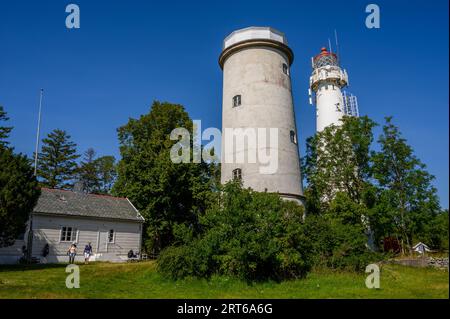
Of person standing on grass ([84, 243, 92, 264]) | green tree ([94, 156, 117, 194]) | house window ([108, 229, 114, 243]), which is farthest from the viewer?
green tree ([94, 156, 117, 194])

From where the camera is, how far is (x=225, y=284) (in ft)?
41.5

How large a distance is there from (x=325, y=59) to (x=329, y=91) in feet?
14.4

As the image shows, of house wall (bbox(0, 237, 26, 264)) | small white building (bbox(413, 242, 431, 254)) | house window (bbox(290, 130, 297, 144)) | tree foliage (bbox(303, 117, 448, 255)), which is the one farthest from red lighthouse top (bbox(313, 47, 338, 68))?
house wall (bbox(0, 237, 26, 264))

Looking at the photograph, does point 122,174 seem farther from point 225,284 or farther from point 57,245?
point 225,284

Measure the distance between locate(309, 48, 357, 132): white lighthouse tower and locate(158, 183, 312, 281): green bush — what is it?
1898 centimetres

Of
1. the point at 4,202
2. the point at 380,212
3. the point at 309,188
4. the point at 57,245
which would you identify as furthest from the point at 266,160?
the point at 57,245

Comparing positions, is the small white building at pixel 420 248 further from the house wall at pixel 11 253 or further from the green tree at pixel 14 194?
the house wall at pixel 11 253

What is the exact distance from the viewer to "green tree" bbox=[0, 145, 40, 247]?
17156 mm

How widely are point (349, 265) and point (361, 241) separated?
1.42 m

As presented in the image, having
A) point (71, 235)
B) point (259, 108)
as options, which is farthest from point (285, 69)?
point (71, 235)

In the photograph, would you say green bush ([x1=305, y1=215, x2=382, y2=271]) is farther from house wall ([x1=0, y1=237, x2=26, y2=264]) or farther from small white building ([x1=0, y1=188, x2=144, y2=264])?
house wall ([x1=0, y1=237, x2=26, y2=264])

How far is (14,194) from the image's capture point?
1745 centimetres

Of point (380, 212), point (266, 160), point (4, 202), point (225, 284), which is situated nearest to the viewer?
point (225, 284)
